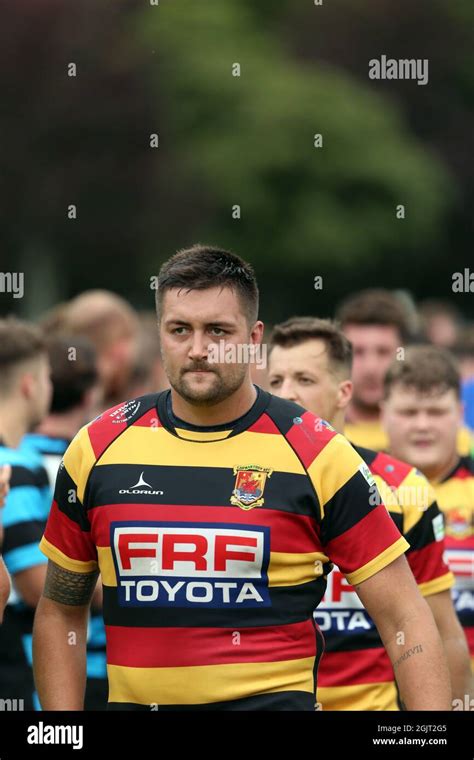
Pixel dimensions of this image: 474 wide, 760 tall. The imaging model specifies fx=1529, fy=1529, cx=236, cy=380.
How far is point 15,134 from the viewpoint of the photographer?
117 feet

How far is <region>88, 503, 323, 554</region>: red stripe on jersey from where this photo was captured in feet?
15.5

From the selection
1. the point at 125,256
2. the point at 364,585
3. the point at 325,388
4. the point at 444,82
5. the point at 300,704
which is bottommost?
the point at 300,704

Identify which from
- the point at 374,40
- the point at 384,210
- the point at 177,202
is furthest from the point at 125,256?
the point at 374,40

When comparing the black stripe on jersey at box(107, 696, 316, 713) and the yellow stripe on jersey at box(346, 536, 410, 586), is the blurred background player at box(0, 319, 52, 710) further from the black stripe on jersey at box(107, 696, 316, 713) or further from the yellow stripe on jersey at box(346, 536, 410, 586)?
the yellow stripe on jersey at box(346, 536, 410, 586)

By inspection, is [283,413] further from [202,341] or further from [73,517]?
[73,517]

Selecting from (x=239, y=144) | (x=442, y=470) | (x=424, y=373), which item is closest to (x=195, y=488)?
(x=424, y=373)

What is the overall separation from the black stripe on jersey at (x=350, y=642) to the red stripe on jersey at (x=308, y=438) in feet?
4.77

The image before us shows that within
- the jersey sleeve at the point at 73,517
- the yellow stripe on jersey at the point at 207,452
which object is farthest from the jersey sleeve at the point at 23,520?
the yellow stripe on jersey at the point at 207,452

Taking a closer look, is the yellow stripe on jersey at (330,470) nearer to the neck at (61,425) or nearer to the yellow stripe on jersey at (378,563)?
the yellow stripe on jersey at (378,563)

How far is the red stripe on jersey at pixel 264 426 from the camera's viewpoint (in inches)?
193

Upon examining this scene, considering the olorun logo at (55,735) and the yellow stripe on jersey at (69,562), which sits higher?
the yellow stripe on jersey at (69,562)

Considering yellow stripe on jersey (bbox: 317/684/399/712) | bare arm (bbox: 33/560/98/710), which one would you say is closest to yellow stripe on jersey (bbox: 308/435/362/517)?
bare arm (bbox: 33/560/98/710)

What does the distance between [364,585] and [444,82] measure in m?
36.3

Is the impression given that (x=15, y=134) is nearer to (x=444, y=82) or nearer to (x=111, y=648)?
(x=444, y=82)
